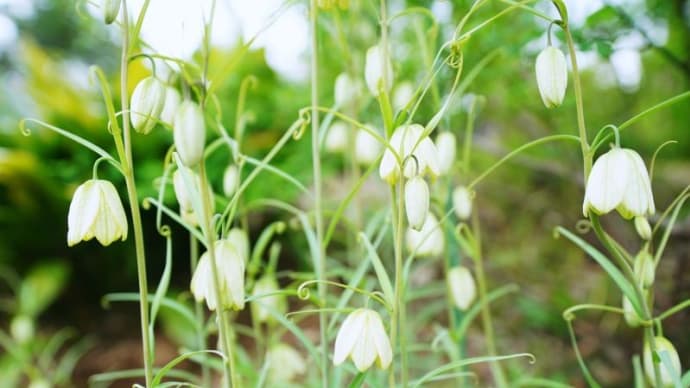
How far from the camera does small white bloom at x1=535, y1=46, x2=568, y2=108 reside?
0.57m

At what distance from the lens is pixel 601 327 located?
150cm

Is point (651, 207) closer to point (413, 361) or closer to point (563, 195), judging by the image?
point (413, 361)

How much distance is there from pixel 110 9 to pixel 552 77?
387 millimetres

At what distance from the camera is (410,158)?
1.90 ft

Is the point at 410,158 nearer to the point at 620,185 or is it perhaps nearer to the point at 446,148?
the point at 620,185

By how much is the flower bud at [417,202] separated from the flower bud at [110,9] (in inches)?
11.5

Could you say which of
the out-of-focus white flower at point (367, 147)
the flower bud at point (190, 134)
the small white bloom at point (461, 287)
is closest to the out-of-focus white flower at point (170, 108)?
the flower bud at point (190, 134)

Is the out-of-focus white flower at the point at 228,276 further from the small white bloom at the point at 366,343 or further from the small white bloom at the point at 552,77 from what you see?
the small white bloom at the point at 552,77

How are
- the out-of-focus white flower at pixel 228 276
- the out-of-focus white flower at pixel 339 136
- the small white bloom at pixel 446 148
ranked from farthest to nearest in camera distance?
the out-of-focus white flower at pixel 339 136, the small white bloom at pixel 446 148, the out-of-focus white flower at pixel 228 276

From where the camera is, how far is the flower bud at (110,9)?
0.51 metres

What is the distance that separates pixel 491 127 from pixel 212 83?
7.39 feet

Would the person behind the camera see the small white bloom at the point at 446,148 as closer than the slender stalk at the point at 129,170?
No

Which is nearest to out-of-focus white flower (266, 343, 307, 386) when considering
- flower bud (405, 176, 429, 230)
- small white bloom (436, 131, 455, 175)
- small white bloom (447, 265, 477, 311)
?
small white bloom (447, 265, 477, 311)

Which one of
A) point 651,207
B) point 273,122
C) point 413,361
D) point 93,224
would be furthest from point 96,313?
point 651,207
